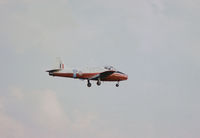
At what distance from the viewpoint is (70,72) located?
7769 centimetres

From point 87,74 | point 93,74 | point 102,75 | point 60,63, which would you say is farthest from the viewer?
point 102,75

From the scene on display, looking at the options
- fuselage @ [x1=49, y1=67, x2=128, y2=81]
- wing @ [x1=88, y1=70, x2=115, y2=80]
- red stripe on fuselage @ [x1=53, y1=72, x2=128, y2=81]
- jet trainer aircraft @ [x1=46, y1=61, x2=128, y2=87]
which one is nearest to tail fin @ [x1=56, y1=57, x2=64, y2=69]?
jet trainer aircraft @ [x1=46, y1=61, x2=128, y2=87]

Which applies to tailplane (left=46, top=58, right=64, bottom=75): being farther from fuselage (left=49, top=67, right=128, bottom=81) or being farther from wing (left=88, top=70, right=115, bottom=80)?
wing (left=88, top=70, right=115, bottom=80)

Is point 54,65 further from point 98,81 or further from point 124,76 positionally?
point 124,76

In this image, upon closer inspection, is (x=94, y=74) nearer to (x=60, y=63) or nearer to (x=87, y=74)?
(x=87, y=74)

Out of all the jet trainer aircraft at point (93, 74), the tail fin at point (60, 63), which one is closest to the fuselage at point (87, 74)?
the jet trainer aircraft at point (93, 74)

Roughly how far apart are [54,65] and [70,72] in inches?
122

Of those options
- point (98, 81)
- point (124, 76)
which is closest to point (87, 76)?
point (98, 81)

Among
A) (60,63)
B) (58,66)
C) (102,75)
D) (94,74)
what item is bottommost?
(102,75)

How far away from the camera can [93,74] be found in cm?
8075

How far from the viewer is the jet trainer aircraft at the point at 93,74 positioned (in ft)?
251

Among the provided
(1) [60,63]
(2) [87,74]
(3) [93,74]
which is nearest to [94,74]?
(3) [93,74]

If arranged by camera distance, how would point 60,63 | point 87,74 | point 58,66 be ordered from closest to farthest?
point 58,66 < point 60,63 < point 87,74

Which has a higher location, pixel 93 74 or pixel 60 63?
pixel 60 63
